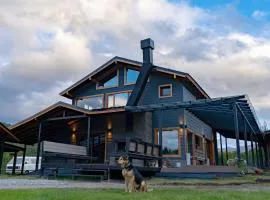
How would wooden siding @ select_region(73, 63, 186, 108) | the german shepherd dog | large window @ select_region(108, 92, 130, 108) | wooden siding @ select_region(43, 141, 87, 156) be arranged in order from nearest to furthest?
1. the german shepherd dog
2. wooden siding @ select_region(43, 141, 87, 156)
3. wooden siding @ select_region(73, 63, 186, 108)
4. large window @ select_region(108, 92, 130, 108)

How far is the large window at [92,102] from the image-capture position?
60.9 ft

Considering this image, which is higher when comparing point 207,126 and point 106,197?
point 207,126

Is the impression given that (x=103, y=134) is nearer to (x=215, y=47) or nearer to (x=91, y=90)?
(x=91, y=90)

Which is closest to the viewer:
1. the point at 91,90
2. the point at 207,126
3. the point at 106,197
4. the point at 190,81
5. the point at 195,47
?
the point at 106,197

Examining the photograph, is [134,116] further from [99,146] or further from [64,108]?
[64,108]

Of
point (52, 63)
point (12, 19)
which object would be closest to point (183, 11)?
point (12, 19)

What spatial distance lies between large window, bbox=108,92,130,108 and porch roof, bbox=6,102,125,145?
2441mm

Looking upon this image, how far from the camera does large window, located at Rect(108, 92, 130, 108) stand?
17766mm

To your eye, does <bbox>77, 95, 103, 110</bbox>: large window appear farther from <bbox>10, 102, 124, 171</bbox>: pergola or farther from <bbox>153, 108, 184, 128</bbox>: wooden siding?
<bbox>153, 108, 184, 128</bbox>: wooden siding

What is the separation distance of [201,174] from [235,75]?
17.5 m

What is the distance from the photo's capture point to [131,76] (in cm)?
1806

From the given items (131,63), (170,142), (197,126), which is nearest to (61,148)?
(170,142)

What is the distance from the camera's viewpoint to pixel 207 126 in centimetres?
2152

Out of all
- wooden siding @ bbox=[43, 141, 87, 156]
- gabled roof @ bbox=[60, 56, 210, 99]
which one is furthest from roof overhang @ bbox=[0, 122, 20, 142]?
gabled roof @ bbox=[60, 56, 210, 99]
